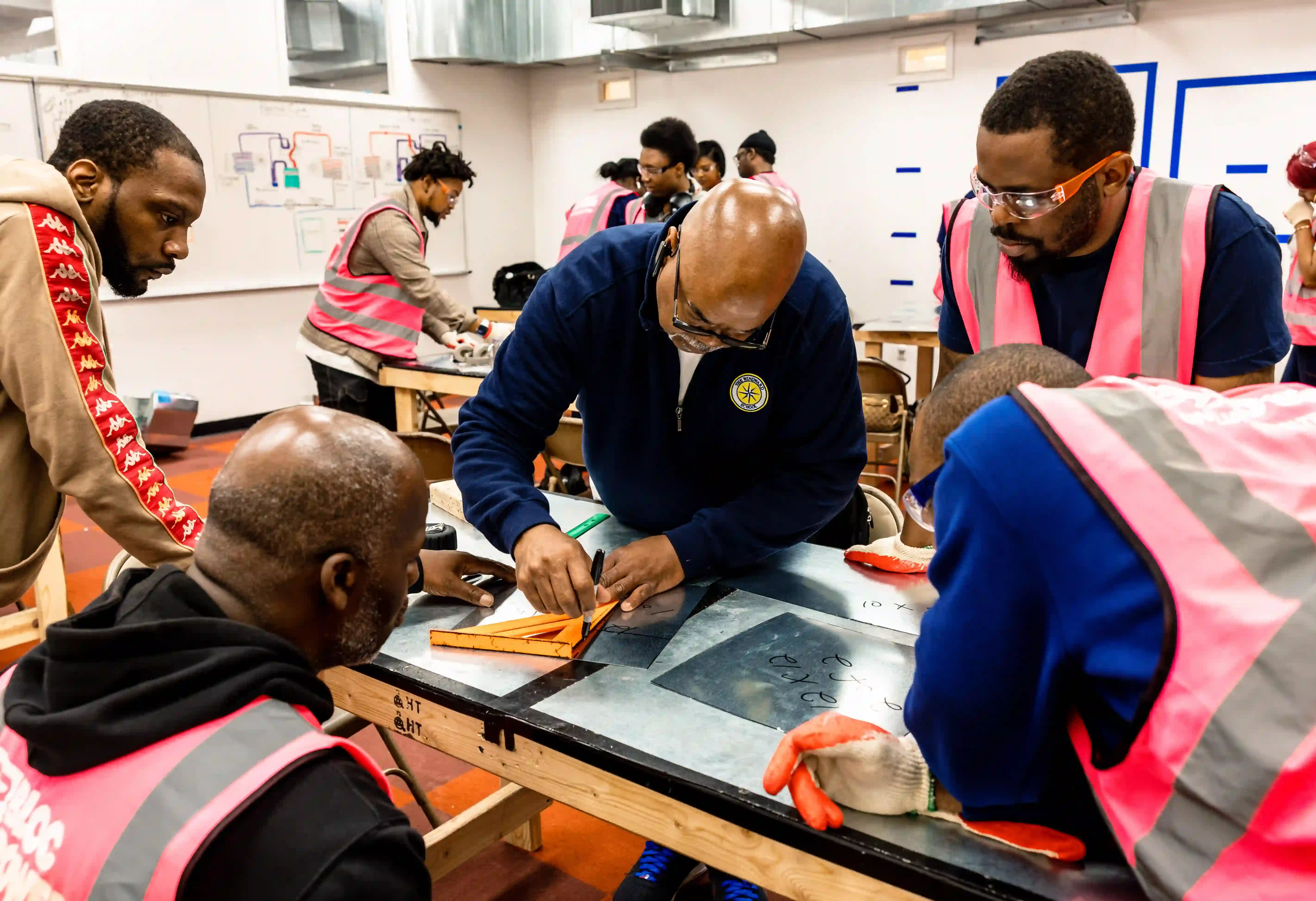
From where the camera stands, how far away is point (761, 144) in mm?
5887

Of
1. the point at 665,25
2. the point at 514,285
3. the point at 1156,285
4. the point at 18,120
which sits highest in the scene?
the point at 665,25

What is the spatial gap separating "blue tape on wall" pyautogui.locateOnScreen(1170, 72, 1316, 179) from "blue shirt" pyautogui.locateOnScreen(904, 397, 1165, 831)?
17.0 feet

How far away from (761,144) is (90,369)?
4.90 meters

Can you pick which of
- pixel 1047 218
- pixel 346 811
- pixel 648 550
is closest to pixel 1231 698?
pixel 346 811

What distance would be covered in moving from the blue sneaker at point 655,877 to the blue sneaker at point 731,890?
64 mm

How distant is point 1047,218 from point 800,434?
56 cm

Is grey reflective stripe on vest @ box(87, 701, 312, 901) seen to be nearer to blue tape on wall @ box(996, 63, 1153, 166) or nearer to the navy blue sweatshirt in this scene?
the navy blue sweatshirt

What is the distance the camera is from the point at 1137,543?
2.53 ft

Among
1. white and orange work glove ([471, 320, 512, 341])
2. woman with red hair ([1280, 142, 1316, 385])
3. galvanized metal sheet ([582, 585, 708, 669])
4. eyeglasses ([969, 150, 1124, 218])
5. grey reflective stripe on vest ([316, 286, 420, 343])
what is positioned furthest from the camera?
white and orange work glove ([471, 320, 512, 341])

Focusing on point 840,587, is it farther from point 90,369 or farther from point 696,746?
point 90,369

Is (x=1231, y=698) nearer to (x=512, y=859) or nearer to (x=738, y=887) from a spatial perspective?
(x=738, y=887)

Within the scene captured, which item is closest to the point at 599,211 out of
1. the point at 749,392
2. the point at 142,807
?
the point at 749,392

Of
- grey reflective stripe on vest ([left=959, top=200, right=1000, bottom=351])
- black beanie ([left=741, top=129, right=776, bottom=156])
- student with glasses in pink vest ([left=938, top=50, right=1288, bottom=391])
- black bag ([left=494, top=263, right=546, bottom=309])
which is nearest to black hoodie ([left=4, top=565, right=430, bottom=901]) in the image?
student with glasses in pink vest ([left=938, top=50, right=1288, bottom=391])

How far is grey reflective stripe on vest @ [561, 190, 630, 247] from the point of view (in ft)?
16.3
